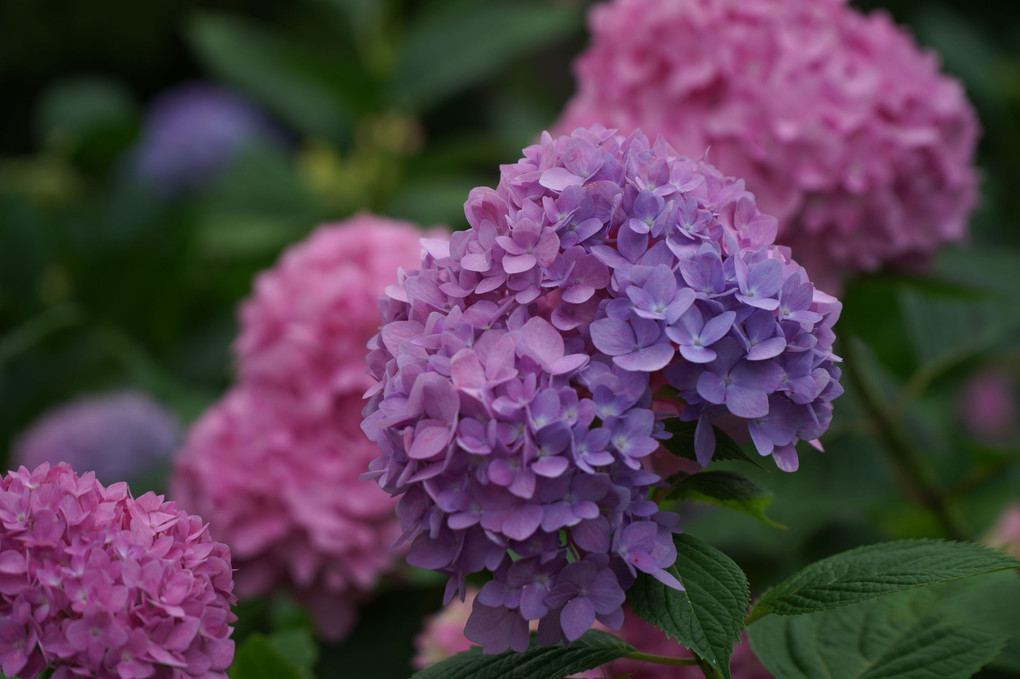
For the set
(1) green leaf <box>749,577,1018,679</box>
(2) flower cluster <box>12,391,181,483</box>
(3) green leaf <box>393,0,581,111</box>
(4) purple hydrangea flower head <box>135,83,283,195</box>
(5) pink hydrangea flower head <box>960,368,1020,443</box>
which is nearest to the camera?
(1) green leaf <box>749,577,1018,679</box>

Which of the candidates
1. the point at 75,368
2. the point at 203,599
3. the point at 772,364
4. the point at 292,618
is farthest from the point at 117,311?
the point at 772,364

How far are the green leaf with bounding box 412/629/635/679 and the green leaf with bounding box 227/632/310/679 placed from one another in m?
0.12

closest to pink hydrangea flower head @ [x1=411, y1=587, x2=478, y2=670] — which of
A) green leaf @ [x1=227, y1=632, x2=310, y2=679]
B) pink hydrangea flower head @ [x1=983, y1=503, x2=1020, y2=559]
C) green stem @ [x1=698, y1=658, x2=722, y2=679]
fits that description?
green leaf @ [x1=227, y1=632, x2=310, y2=679]

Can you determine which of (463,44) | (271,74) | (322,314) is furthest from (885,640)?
(271,74)

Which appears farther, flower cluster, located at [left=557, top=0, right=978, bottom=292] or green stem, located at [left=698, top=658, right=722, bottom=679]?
flower cluster, located at [left=557, top=0, right=978, bottom=292]

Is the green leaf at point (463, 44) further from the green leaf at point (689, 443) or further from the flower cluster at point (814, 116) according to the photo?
the green leaf at point (689, 443)

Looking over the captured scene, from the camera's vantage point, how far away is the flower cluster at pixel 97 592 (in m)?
0.49

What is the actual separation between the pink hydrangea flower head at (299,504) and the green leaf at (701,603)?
52 centimetres

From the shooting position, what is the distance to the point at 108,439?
53.6 inches

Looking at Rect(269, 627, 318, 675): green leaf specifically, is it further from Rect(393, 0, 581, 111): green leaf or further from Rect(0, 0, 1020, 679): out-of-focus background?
Rect(393, 0, 581, 111): green leaf

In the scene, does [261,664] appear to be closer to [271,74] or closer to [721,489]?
[721,489]

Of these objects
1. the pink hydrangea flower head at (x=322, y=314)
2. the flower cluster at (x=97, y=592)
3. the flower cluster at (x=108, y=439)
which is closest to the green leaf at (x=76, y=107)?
the flower cluster at (x=108, y=439)

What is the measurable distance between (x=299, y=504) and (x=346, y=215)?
909 millimetres

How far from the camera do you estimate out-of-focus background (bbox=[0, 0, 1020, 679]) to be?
118 centimetres
